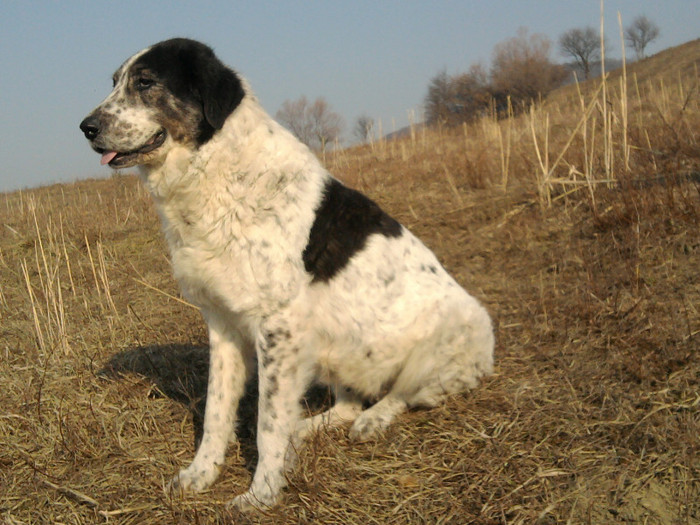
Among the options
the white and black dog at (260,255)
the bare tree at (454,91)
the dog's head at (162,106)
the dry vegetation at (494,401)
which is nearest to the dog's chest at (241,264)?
the white and black dog at (260,255)

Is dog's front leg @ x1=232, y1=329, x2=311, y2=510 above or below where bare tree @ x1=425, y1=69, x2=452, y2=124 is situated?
below

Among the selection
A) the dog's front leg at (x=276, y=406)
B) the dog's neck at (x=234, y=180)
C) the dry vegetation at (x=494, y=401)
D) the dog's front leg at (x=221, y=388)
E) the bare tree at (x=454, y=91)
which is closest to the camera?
the dry vegetation at (x=494, y=401)

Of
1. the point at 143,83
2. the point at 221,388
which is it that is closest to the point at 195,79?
the point at 143,83

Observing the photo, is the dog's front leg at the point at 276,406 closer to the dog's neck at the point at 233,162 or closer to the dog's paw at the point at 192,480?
the dog's paw at the point at 192,480

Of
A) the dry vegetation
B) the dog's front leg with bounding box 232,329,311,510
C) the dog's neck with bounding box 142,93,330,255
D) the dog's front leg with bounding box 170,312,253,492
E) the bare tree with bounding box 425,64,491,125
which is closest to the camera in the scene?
the dry vegetation

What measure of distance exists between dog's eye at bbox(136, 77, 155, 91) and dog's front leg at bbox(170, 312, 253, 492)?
1.09 meters

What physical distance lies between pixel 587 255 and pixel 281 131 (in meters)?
3.22

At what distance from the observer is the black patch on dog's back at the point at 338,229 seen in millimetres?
2613

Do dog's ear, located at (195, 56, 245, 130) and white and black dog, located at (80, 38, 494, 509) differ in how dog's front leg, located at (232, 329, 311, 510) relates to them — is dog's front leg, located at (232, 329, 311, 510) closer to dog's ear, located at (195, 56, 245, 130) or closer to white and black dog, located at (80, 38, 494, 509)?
white and black dog, located at (80, 38, 494, 509)

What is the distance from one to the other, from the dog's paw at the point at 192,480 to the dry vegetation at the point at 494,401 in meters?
0.07

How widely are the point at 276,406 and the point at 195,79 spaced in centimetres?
152

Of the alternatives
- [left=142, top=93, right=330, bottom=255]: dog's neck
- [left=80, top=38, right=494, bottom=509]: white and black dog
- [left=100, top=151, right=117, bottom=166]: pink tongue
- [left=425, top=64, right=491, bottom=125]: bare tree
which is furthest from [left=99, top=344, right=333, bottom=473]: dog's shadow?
[left=425, top=64, right=491, bottom=125]: bare tree

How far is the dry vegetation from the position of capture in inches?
88.9

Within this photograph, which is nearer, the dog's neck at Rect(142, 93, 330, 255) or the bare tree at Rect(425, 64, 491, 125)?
the dog's neck at Rect(142, 93, 330, 255)
